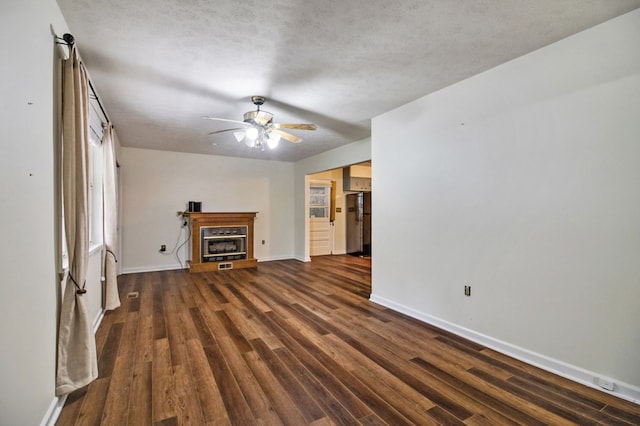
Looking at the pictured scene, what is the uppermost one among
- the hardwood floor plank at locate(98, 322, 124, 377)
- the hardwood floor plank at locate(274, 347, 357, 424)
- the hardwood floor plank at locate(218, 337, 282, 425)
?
the hardwood floor plank at locate(98, 322, 124, 377)

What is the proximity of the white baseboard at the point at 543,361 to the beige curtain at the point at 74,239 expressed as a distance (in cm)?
305

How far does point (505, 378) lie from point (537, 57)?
251cm

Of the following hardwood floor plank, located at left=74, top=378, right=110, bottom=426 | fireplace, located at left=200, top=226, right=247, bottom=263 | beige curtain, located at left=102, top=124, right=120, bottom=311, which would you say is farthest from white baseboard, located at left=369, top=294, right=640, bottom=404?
fireplace, located at left=200, top=226, right=247, bottom=263

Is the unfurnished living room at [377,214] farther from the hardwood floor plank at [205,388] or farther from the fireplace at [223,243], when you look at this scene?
the fireplace at [223,243]

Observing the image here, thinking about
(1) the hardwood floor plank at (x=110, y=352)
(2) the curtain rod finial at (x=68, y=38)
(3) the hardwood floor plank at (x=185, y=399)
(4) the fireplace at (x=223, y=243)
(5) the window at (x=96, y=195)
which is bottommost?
(3) the hardwood floor plank at (x=185, y=399)

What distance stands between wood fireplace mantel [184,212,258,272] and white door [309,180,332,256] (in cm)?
203

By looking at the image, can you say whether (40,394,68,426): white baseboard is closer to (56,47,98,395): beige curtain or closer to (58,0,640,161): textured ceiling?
(56,47,98,395): beige curtain

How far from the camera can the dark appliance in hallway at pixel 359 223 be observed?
8523mm

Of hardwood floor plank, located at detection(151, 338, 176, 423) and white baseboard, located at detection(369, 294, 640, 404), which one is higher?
white baseboard, located at detection(369, 294, 640, 404)

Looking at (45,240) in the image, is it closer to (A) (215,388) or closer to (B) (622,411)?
(A) (215,388)

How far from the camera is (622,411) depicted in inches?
72.3

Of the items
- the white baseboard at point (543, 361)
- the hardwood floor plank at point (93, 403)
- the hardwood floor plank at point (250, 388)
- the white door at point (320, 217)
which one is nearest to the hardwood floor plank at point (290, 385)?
the hardwood floor plank at point (250, 388)

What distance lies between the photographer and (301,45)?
2260 millimetres

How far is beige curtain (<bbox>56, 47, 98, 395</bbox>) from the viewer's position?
1.84 m
